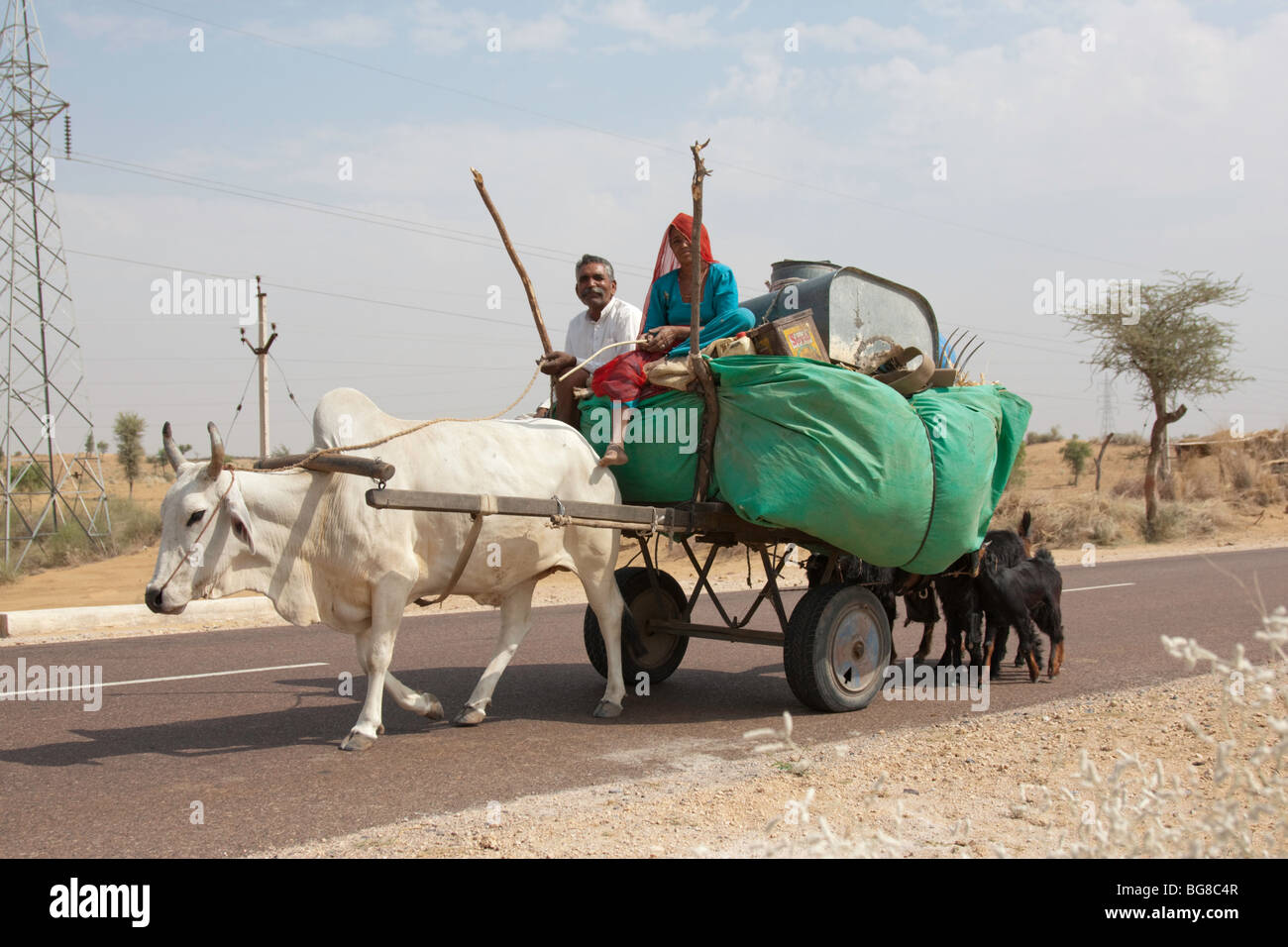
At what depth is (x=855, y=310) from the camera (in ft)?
23.8

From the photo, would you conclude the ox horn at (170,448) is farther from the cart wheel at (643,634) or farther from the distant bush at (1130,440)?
the distant bush at (1130,440)

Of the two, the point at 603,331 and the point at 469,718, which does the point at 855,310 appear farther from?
the point at 469,718

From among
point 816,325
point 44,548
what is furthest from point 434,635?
point 44,548

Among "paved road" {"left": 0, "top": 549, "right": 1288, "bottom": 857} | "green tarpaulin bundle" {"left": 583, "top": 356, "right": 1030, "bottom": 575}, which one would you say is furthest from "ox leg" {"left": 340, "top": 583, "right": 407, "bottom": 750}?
"green tarpaulin bundle" {"left": 583, "top": 356, "right": 1030, "bottom": 575}

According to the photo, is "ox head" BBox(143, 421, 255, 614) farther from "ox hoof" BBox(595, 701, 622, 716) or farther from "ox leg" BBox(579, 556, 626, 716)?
"ox hoof" BBox(595, 701, 622, 716)

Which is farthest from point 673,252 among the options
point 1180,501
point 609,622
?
→ point 1180,501

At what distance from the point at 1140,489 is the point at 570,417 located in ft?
103

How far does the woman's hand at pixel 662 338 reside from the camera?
693 cm

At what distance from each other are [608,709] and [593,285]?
2888 millimetres

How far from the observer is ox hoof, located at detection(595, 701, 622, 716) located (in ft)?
22.1

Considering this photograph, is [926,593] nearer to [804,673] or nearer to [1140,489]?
[804,673]

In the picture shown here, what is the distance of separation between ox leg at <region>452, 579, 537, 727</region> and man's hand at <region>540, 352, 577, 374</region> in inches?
58.5

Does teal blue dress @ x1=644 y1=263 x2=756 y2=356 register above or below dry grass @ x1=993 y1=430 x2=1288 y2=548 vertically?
above

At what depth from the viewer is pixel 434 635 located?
10703 mm
